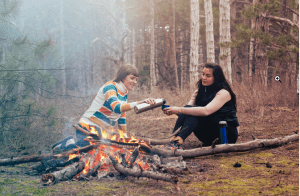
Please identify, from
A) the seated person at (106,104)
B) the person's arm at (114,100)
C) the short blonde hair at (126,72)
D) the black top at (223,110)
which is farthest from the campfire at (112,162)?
the black top at (223,110)

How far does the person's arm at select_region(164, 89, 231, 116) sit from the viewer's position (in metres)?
3.63

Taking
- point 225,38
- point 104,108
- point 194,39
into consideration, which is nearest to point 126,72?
point 104,108

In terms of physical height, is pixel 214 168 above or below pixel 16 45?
below

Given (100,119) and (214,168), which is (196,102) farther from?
(100,119)

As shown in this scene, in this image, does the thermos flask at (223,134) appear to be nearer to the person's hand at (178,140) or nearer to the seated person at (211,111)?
the seated person at (211,111)

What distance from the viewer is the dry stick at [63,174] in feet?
8.93

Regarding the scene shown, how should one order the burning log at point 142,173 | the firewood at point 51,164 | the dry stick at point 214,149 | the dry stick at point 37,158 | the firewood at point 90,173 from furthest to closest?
the dry stick at point 214,149
the dry stick at point 37,158
the firewood at point 51,164
the firewood at point 90,173
the burning log at point 142,173

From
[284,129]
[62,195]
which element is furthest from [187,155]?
[284,129]

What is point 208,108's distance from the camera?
3.63 meters

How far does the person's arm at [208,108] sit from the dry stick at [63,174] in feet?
4.46

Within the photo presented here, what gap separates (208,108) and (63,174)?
199 centimetres

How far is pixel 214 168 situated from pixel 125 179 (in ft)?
3.57

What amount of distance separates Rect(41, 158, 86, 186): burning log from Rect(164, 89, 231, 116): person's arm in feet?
4.46

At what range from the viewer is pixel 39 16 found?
73.3ft
